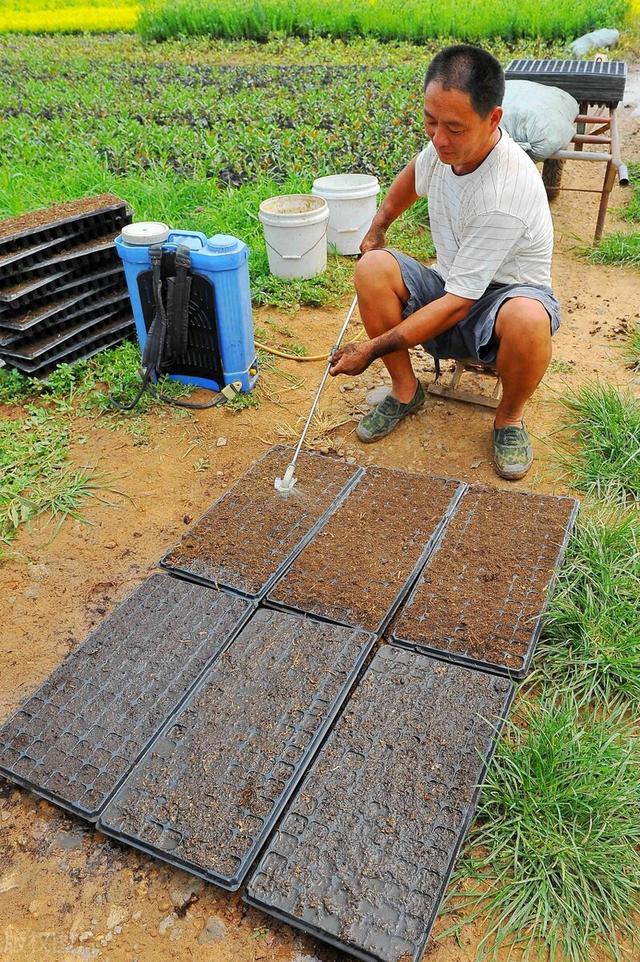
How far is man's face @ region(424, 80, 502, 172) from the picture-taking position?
1.93 meters

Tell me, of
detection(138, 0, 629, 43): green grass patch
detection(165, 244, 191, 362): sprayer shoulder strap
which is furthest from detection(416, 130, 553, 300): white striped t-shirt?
detection(138, 0, 629, 43): green grass patch

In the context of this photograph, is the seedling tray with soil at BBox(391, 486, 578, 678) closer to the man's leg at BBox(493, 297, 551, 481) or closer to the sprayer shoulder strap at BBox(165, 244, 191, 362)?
the man's leg at BBox(493, 297, 551, 481)

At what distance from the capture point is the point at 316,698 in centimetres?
180

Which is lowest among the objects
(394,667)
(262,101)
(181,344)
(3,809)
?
(3,809)

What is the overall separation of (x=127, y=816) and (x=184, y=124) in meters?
6.27

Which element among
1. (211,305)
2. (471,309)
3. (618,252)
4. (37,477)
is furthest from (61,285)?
(618,252)

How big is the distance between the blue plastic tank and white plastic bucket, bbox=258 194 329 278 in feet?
3.05

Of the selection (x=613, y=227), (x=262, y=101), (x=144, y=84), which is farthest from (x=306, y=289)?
(x=144, y=84)

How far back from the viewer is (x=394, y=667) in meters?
1.87

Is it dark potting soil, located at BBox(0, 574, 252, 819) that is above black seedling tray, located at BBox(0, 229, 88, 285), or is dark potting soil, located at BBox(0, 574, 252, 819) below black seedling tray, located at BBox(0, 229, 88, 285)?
below

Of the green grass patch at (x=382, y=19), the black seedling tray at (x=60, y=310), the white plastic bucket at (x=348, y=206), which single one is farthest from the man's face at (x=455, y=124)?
the green grass patch at (x=382, y=19)

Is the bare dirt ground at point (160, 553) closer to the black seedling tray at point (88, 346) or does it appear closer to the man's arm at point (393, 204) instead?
the black seedling tray at point (88, 346)

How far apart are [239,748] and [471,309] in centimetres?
166

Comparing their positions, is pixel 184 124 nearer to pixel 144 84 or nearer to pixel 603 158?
pixel 144 84
